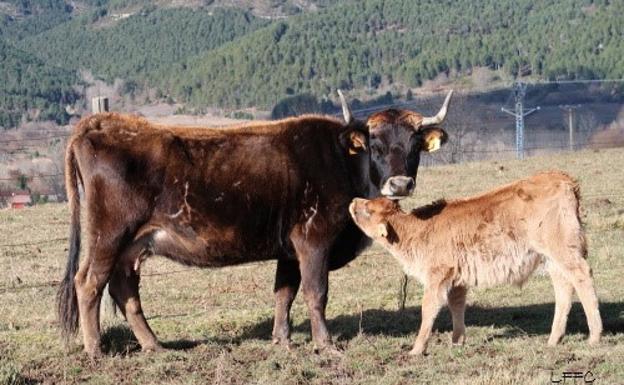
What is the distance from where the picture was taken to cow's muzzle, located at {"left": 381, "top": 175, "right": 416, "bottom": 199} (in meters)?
10.9

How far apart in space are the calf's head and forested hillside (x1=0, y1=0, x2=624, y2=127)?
114323 mm

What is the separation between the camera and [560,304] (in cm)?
1095

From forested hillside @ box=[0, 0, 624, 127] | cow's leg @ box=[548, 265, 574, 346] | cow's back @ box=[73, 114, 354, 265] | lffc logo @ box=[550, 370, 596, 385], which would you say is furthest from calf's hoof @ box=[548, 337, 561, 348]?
forested hillside @ box=[0, 0, 624, 127]

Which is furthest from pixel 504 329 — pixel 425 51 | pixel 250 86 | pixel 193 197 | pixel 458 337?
pixel 425 51

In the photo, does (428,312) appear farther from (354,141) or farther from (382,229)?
(354,141)

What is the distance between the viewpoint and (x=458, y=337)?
11.0 metres

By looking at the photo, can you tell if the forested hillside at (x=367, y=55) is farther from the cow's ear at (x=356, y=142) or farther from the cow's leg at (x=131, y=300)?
the cow's leg at (x=131, y=300)

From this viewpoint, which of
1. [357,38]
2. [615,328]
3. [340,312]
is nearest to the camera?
[615,328]

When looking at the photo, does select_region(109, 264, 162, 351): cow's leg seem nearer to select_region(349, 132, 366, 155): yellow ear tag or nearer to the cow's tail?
the cow's tail

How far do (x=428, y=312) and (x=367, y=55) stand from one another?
160254 millimetres

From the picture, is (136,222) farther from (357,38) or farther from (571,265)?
(357,38)

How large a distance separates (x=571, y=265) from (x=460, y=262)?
1041 millimetres

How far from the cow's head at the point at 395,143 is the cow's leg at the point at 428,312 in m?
0.99

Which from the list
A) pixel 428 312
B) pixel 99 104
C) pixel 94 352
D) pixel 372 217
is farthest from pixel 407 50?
pixel 94 352
